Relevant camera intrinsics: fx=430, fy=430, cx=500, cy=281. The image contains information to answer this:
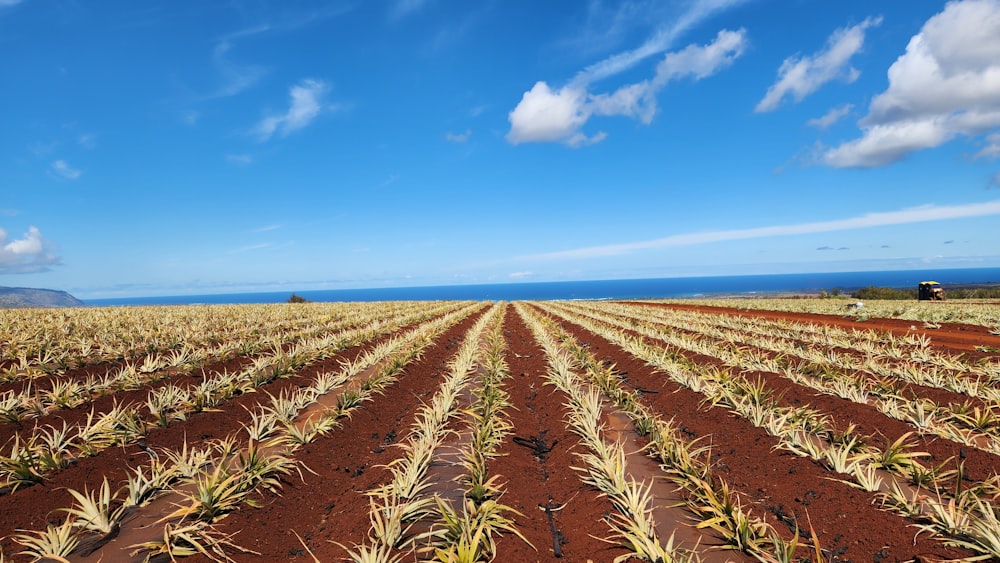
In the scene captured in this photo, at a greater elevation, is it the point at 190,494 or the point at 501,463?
the point at 190,494

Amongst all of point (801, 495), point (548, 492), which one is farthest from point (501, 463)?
point (801, 495)

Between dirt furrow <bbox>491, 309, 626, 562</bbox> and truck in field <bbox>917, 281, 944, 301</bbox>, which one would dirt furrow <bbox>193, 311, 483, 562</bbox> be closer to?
dirt furrow <bbox>491, 309, 626, 562</bbox>

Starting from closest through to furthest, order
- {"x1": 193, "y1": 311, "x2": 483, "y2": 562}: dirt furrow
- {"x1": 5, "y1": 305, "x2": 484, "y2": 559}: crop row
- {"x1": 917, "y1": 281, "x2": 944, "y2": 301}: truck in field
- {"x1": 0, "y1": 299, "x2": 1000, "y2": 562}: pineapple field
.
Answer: {"x1": 5, "y1": 305, "x2": 484, "y2": 559}: crop row
{"x1": 0, "y1": 299, "x2": 1000, "y2": 562}: pineapple field
{"x1": 193, "y1": 311, "x2": 483, "y2": 562}: dirt furrow
{"x1": 917, "y1": 281, "x2": 944, "y2": 301}: truck in field

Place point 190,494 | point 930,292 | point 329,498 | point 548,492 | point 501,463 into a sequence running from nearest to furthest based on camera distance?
point 190,494
point 329,498
point 548,492
point 501,463
point 930,292

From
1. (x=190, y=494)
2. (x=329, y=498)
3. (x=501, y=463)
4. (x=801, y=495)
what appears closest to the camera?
(x=190, y=494)

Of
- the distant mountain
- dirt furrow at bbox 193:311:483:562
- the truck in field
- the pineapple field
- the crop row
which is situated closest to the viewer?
the crop row

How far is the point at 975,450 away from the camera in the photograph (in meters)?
4.91

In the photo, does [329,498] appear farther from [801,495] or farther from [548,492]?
[801,495]

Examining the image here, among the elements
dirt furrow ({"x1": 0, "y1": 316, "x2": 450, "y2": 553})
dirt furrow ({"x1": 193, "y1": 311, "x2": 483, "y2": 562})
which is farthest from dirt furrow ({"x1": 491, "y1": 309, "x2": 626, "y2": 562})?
dirt furrow ({"x1": 0, "y1": 316, "x2": 450, "y2": 553})

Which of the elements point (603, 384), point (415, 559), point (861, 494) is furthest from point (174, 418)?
point (861, 494)

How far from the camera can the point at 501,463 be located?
5129 millimetres

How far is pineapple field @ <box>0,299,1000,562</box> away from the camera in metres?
3.46

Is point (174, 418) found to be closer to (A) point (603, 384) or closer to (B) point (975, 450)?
(A) point (603, 384)

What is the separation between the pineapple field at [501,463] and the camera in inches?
136
